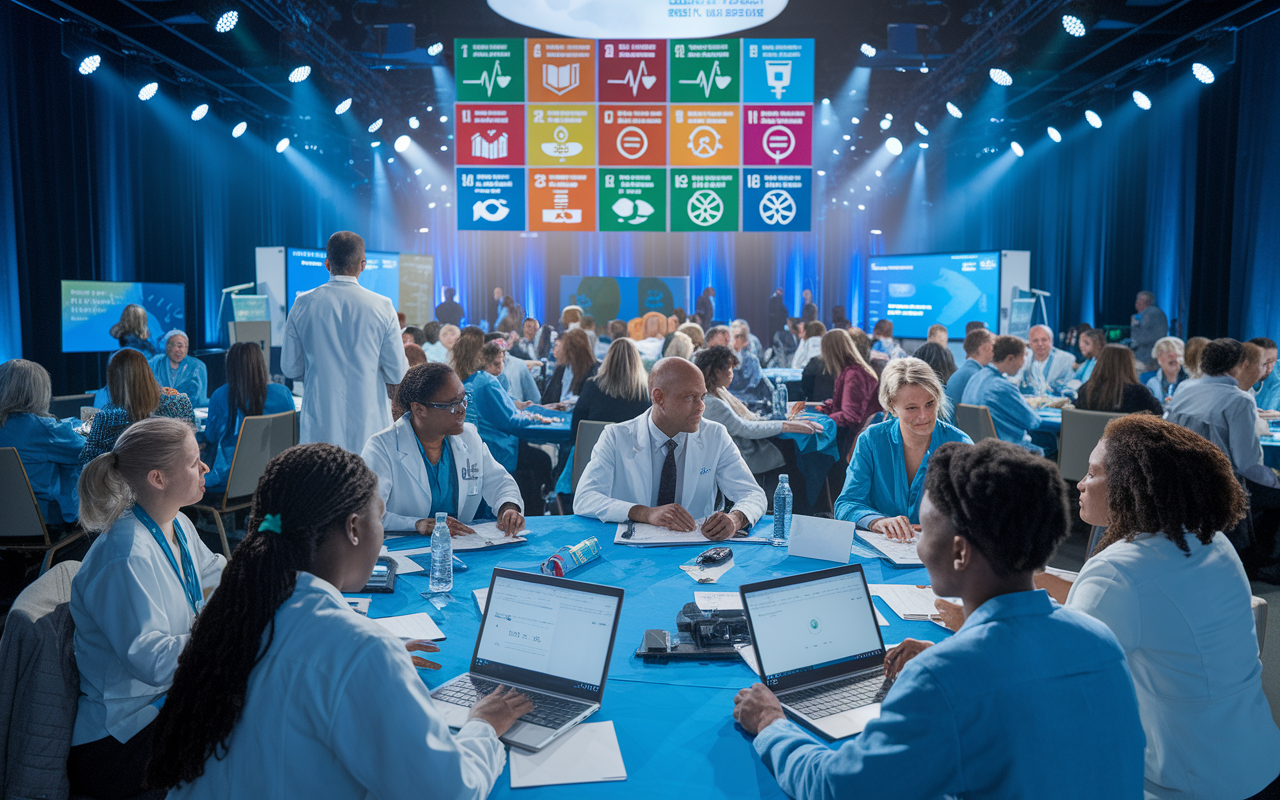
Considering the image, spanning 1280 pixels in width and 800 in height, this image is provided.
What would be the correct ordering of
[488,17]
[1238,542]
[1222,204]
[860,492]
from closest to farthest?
[860,492] < [1238,542] < [1222,204] < [488,17]

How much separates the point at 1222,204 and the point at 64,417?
10.8 metres

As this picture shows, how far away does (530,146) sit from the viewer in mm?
7914

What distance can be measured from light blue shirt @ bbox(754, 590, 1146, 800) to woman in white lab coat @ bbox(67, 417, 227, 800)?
134 cm

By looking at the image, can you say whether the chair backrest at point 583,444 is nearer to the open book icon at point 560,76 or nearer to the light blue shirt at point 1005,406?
the light blue shirt at point 1005,406

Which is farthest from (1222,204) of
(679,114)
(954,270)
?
(679,114)

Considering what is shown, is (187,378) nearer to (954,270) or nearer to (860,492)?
(860,492)

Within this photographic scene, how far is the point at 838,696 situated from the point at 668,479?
1.63 meters

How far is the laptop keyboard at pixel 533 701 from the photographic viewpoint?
147cm

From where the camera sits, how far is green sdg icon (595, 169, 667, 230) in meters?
8.00

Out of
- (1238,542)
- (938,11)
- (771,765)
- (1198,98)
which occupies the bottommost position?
(1238,542)

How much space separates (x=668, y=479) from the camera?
3158 mm

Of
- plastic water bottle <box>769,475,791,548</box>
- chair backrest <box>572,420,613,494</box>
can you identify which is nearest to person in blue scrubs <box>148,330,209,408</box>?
chair backrest <box>572,420,613,494</box>

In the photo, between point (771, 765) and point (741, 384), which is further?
point (741, 384)

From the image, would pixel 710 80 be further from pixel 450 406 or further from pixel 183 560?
pixel 183 560
